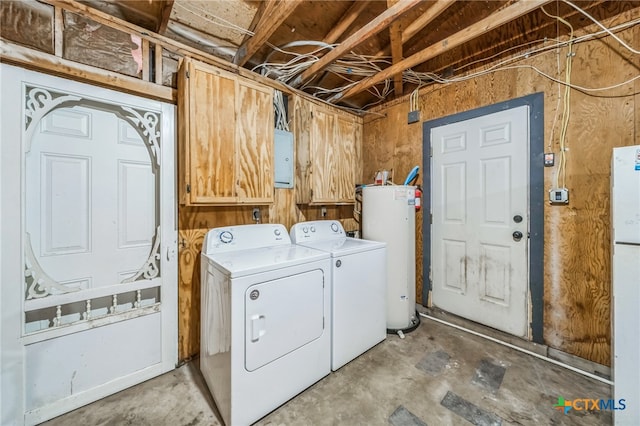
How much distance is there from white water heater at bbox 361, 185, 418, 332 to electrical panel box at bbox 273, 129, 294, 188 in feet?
2.96

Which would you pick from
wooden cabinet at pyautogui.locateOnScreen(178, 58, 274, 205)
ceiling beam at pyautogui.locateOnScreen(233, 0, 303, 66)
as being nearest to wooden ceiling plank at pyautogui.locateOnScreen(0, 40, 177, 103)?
wooden cabinet at pyautogui.locateOnScreen(178, 58, 274, 205)

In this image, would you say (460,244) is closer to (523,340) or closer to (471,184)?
(471,184)

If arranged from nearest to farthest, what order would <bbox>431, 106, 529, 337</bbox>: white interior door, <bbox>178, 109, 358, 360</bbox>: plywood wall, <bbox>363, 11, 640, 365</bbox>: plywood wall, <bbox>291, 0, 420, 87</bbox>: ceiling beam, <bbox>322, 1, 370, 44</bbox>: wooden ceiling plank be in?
1. <bbox>291, 0, 420, 87</bbox>: ceiling beam
2. <bbox>363, 11, 640, 365</bbox>: plywood wall
3. <bbox>322, 1, 370, 44</bbox>: wooden ceiling plank
4. <bbox>178, 109, 358, 360</bbox>: plywood wall
5. <bbox>431, 106, 529, 337</bbox>: white interior door

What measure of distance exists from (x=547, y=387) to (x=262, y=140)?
276 centimetres

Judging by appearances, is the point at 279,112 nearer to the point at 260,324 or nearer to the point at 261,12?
the point at 261,12


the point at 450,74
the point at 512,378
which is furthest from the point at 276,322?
the point at 450,74

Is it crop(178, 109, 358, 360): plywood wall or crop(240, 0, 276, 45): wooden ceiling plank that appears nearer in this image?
crop(240, 0, 276, 45): wooden ceiling plank

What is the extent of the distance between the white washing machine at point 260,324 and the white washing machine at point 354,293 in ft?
0.30

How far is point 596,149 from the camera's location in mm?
1771

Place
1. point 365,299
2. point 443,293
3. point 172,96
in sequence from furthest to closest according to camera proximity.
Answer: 1. point 443,293
2. point 365,299
3. point 172,96

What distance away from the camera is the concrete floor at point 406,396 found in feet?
4.74

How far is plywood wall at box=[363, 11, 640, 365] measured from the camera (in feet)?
5.56

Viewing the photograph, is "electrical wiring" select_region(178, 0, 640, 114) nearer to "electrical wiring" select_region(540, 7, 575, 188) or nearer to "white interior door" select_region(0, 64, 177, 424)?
"electrical wiring" select_region(540, 7, 575, 188)

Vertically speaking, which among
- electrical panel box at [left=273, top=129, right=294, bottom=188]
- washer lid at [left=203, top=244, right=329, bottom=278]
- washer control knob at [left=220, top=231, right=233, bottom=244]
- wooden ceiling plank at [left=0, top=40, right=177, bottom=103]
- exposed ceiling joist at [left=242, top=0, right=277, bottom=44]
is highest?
exposed ceiling joist at [left=242, top=0, right=277, bottom=44]
